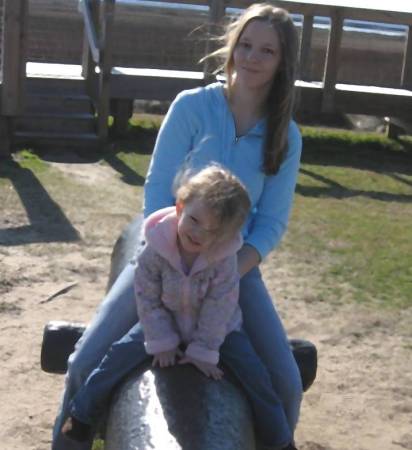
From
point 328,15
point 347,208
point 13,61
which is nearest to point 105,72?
point 13,61

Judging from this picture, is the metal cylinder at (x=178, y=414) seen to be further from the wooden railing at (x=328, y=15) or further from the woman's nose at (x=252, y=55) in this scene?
the wooden railing at (x=328, y=15)

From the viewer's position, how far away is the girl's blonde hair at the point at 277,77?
330 centimetres

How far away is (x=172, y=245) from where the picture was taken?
282cm

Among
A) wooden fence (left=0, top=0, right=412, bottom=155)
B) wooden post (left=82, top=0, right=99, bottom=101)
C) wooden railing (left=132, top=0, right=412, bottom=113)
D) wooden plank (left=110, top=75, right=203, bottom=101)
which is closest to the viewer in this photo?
wooden fence (left=0, top=0, right=412, bottom=155)

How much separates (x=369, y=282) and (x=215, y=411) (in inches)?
165

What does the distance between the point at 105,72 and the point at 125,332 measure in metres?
7.76

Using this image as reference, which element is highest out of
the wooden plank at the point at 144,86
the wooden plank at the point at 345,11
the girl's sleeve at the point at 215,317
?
the wooden plank at the point at 345,11

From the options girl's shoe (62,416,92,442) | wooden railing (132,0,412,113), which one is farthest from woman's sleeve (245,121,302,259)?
wooden railing (132,0,412,113)

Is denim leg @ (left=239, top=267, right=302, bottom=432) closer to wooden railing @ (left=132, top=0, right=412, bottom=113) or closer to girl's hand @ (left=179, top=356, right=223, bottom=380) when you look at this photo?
girl's hand @ (left=179, top=356, right=223, bottom=380)

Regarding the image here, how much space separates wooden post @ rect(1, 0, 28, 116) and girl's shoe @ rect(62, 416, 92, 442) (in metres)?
6.85

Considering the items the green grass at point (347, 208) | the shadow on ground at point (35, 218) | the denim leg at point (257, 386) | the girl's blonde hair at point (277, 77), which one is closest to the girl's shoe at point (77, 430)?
the denim leg at point (257, 386)

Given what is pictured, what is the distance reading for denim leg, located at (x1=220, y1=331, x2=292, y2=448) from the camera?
294 cm

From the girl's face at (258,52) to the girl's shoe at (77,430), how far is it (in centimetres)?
116

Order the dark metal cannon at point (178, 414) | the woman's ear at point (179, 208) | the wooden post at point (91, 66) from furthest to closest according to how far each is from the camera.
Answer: the wooden post at point (91, 66) < the woman's ear at point (179, 208) < the dark metal cannon at point (178, 414)
